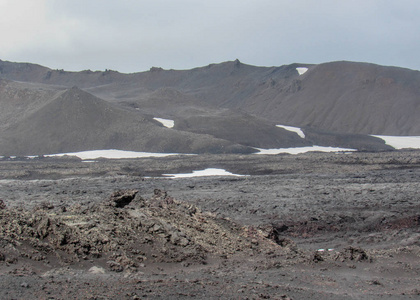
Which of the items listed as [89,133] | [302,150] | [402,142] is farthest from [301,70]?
[89,133]

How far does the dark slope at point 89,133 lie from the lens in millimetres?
50844

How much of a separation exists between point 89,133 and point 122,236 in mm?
46260

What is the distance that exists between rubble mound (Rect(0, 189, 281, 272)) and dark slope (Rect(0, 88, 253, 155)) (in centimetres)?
3830

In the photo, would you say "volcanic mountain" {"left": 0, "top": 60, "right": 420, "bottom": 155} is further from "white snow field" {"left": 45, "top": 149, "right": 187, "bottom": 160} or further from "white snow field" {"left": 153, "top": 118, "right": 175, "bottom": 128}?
"white snow field" {"left": 45, "top": 149, "right": 187, "bottom": 160}

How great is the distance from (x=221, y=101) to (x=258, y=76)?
36.8 feet

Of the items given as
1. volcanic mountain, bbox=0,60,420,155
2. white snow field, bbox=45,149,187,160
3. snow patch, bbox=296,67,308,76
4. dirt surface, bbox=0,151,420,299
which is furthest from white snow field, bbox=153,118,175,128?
snow patch, bbox=296,67,308,76

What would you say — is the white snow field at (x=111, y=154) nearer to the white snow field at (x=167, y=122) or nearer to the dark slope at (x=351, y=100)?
the white snow field at (x=167, y=122)

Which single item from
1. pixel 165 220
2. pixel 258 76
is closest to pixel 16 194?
pixel 165 220

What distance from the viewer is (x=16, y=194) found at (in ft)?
67.9

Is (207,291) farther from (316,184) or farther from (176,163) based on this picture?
(176,163)

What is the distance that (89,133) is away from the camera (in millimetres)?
54250

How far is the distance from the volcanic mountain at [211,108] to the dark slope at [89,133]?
10 centimetres

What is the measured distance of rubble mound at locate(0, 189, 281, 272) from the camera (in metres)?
8.55

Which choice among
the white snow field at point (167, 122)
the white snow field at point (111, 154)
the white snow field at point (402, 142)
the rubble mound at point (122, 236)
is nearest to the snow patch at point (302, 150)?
the white snow field at point (402, 142)
